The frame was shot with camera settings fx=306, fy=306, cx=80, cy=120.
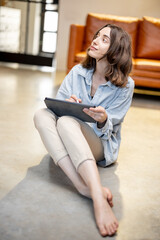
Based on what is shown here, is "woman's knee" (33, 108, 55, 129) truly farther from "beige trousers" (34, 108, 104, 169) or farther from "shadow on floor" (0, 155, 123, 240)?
"shadow on floor" (0, 155, 123, 240)

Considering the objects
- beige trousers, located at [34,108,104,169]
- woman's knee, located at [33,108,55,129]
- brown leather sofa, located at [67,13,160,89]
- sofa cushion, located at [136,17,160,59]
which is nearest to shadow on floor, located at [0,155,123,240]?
beige trousers, located at [34,108,104,169]

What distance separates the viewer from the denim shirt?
1.67 m

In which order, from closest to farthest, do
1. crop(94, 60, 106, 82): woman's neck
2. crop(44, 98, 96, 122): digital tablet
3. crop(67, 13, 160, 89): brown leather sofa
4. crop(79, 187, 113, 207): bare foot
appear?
crop(79, 187, 113, 207): bare foot
crop(44, 98, 96, 122): digital tablet
crop(94, 60, 106, 82): woman's neck
crop(67, 13, 160, 89): brown leather sofa

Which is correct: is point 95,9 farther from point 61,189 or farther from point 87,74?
point 61,189

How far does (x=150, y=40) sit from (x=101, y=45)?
8.27ft

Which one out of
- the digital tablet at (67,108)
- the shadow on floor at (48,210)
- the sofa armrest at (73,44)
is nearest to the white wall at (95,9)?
the sofa armrest at (73,44)

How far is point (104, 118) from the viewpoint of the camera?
148 cm

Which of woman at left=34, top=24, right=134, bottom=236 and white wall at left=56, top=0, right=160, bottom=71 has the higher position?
white wall at left=56, top=0, right=160, bottom=71

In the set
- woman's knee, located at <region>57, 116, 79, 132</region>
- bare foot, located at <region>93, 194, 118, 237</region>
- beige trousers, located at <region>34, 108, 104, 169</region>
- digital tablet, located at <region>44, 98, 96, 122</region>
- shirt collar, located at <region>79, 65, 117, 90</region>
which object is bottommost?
bare foot, located at <region>93, 194, 118, 237</region>

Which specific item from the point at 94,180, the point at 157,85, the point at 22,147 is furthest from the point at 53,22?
the point at 94,180

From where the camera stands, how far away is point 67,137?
4.69ft

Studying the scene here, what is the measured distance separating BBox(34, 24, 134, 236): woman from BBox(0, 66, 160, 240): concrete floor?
0.09 m

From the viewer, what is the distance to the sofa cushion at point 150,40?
12.8 ft

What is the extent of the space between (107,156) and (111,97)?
1.08ft
